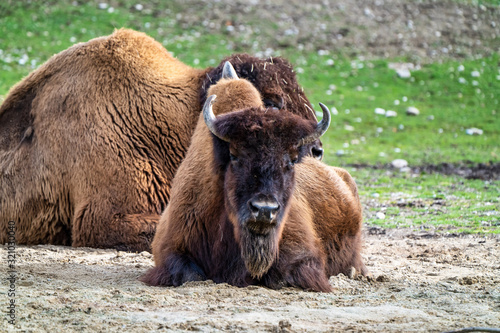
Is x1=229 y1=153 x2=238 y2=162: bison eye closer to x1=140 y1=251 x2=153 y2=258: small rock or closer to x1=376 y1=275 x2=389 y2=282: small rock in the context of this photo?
x1=376 y1=275 x2=389 y2=282: small rock

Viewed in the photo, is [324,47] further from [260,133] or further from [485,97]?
[260,133]

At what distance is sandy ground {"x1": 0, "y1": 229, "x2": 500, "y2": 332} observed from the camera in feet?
13.4

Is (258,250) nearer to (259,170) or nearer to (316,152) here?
(259,170)

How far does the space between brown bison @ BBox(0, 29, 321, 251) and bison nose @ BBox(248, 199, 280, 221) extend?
7.80 ft

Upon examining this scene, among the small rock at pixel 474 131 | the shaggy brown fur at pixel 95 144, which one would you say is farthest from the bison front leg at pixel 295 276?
the small rock at pixel 474 131

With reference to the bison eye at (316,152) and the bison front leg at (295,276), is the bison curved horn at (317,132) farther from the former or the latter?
the bison eye at (316,152)

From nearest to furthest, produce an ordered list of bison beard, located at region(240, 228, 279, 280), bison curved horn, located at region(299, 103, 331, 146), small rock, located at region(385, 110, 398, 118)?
bison beard, located at region(240, 228, 279, 280) < bison curved horn, located at region(299, 103, 331, 146) < small rock, located at region(385, 110, 398, 118)

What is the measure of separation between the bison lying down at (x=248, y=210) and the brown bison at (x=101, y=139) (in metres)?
1.26

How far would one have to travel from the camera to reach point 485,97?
1778 cm

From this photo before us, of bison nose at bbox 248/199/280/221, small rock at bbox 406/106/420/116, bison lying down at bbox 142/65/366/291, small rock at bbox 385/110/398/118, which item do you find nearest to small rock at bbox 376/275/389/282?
bison lying down at bbox 142/65/366/291

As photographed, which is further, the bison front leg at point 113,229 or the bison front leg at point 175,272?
the bison front leg at point 113,229

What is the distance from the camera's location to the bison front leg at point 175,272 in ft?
17.7

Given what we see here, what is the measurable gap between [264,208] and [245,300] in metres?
0.64

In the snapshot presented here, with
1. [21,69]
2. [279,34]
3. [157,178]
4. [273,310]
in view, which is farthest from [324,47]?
[273,310]
